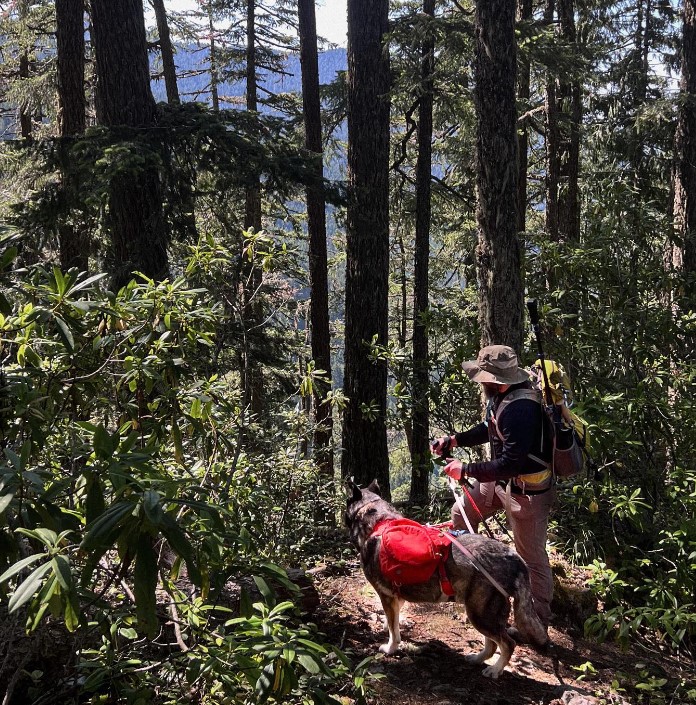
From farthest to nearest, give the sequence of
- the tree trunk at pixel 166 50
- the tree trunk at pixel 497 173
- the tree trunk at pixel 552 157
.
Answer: the tree trunk at pixel 166 50, the tree trunk at pixel 552 157, the tree trunk at pixel 497 173

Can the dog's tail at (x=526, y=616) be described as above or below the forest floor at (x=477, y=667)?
above

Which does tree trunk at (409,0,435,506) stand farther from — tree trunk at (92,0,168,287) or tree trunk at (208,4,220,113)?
tree trunk at (208,4,220,113)

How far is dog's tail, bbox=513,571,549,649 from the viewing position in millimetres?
4172

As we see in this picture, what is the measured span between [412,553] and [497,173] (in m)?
3.82

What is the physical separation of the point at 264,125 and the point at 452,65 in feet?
17.8

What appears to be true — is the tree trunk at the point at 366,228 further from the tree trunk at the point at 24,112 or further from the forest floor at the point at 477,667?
the tree trunk at the point at 24,112

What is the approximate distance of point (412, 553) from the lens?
4195mm

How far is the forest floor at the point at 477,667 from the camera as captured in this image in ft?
13.9

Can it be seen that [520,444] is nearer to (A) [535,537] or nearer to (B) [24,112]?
(A) [535,537]

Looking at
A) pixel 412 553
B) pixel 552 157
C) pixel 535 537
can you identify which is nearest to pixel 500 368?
pixel 535 537

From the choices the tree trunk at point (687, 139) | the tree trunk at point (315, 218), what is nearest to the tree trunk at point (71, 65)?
the tree trunk at point (315, 218)

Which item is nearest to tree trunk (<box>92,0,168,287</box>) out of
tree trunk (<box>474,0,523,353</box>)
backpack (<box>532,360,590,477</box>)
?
tree trunk (<box>474,0,523,353</box>)

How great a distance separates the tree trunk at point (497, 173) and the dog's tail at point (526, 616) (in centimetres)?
273

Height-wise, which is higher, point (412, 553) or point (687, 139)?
point (687, 139)
